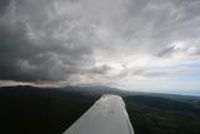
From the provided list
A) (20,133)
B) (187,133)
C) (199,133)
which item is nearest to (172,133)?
(187,133)

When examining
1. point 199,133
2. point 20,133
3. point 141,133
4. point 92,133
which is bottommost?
point 199,133

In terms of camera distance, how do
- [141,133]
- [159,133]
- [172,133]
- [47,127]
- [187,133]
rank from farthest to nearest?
1. [187,133]
2. [172,133]
3. [159,133]
4. [141,133]
5. [47,127]

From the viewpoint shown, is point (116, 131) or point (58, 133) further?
point (58, 133)

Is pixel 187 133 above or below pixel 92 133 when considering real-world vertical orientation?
below

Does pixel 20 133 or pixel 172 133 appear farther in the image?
pixel 172 133

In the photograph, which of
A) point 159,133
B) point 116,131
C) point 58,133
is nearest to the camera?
point 116,131

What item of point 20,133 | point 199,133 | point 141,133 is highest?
point 20,133

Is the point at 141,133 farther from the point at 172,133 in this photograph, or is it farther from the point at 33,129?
the point at 33,129

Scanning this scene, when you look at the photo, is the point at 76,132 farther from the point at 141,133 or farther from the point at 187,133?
the point at 187,133

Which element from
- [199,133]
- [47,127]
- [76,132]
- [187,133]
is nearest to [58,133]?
[47,127]
